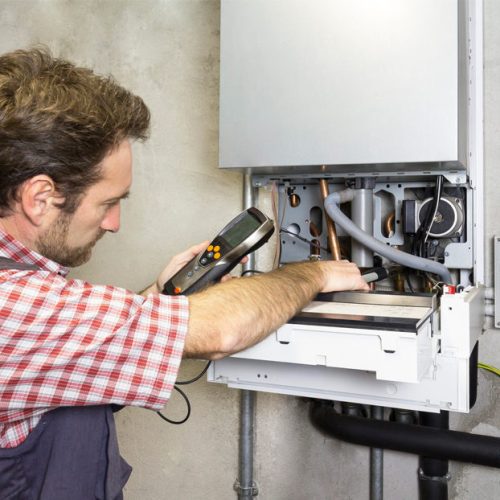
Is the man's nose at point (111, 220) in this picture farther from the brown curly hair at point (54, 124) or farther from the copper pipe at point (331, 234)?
the copper pipe at point (331, 234)

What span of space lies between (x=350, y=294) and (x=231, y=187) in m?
0.55

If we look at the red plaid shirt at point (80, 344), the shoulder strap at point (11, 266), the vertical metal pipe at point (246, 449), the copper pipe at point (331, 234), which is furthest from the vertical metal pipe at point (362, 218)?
the shoulder strap at point (11, 266)

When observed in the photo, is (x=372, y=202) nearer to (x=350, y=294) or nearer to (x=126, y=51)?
(x=350, y=294)

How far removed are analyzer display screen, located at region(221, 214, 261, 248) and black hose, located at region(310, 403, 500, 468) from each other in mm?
523

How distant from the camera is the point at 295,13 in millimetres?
1020

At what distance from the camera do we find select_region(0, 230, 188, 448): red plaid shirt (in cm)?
61

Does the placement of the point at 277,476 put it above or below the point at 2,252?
below

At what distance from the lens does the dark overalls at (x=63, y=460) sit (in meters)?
0.71

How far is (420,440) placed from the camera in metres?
1.15

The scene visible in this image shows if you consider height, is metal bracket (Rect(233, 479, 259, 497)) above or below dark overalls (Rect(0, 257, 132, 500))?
below

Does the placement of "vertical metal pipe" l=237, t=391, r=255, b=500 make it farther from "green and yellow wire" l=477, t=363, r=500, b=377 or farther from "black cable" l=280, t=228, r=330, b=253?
"green and yellow wire" l=477, t=363, r=500, b=377

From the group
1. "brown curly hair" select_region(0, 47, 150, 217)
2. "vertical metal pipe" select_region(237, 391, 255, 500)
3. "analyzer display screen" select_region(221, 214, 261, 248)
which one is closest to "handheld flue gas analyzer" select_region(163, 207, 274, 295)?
"analyzer display screen" select_region(221, 214, 261, 248)

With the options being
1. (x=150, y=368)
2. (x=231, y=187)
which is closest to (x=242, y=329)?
(x=150, y=368)

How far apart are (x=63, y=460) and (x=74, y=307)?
233mm
